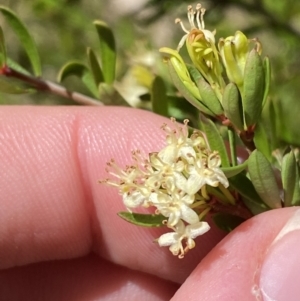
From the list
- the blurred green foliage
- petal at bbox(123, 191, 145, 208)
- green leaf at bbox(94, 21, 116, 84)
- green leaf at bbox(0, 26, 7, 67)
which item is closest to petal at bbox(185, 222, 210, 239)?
petal at bbox(123, 191, 145, 208)

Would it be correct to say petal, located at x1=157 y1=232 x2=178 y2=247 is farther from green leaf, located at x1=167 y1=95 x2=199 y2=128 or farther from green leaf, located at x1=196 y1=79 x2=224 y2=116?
green leaf, located at x1=167 y1=95 x2=199 y2=128

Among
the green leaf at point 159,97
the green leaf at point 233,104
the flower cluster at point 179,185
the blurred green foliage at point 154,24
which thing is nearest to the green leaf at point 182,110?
the green leaf at point 159,97

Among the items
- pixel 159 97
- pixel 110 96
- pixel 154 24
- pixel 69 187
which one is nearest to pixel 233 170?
pixel 159 97

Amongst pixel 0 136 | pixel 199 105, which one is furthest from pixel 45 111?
pixel 199 105

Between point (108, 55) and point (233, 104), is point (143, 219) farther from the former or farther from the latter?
point (108, 55)

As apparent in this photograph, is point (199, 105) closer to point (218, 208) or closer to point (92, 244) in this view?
point (218, 208)
